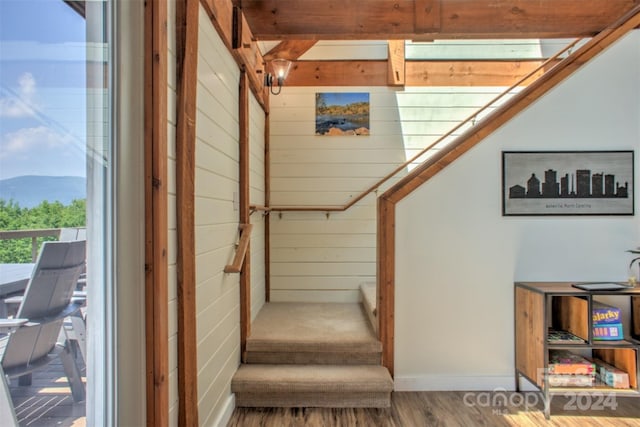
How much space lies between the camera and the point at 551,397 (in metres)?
2.56

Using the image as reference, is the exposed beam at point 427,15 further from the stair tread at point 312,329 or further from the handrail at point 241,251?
the stair tread at point 312,329

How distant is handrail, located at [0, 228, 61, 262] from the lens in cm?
83

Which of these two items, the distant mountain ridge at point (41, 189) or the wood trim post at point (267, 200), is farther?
the wood trim post at point (267, 200)

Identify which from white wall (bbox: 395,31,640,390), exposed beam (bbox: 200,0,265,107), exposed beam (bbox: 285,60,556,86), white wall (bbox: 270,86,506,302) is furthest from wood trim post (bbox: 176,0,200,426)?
exposed beam (bbox: 285,60,556,86)

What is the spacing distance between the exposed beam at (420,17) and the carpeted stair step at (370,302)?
213cm

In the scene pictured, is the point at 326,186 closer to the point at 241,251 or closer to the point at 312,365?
the point at 241,251

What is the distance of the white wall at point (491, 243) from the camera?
2688mm

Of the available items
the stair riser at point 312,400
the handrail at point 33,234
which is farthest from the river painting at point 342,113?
the handrail at point 33,234

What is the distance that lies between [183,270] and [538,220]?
8.12ft

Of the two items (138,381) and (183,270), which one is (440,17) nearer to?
(183,270)

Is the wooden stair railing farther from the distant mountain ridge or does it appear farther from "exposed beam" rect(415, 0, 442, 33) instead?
the distant mountain ridge

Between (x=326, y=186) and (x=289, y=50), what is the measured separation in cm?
150

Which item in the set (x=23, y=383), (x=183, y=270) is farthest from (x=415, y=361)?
(x=23, y=383)

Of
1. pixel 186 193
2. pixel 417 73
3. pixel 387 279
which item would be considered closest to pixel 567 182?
pixel 387 279
